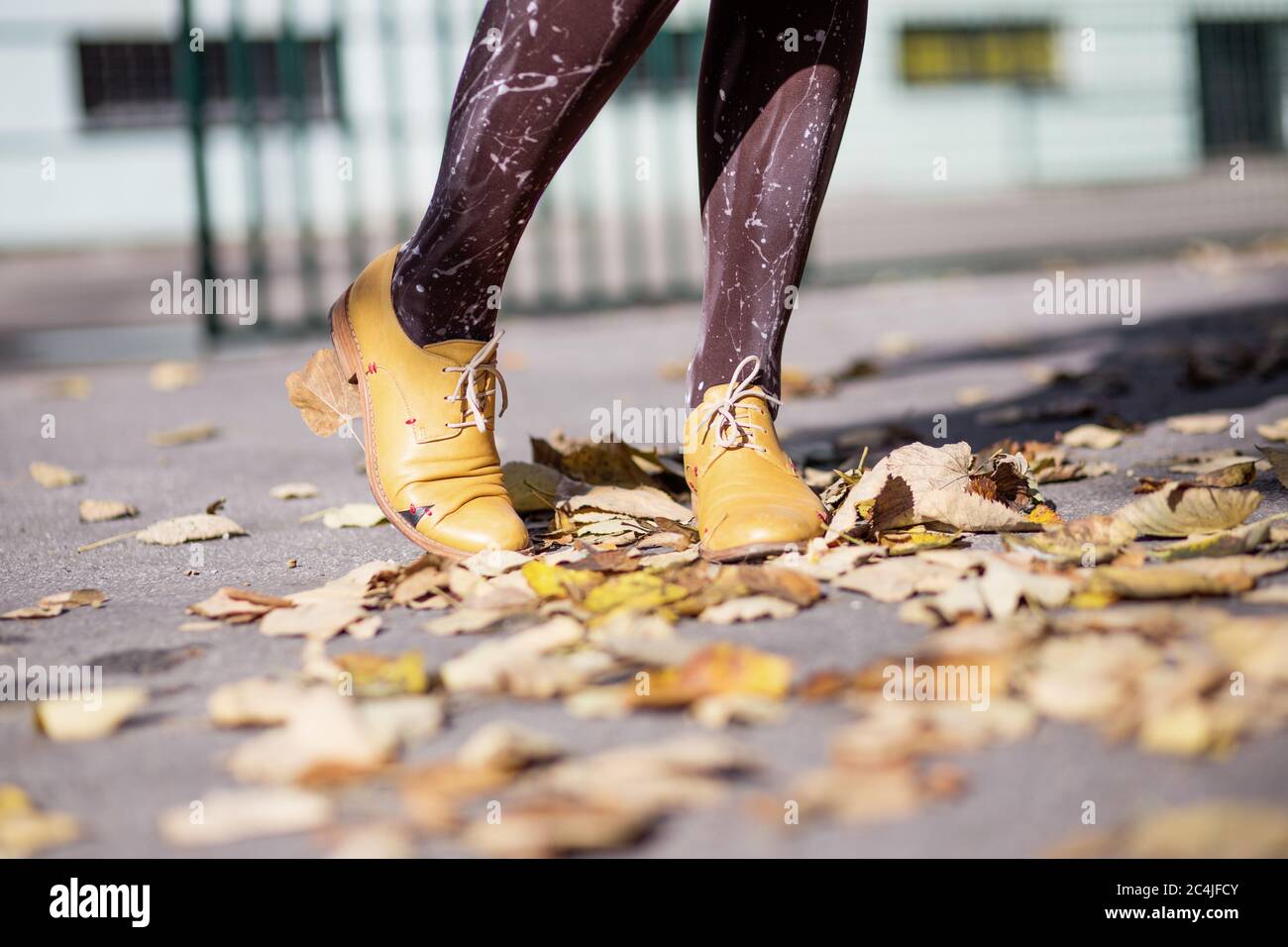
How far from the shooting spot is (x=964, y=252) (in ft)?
22.8

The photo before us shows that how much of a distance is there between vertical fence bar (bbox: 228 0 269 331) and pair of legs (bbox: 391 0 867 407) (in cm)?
364

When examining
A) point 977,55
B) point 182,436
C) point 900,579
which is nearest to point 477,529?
point 900,579

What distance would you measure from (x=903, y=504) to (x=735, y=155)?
20.0 inches

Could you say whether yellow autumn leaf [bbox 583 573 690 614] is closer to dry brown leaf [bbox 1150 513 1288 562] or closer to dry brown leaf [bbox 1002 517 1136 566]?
dry brown leaf [bbox 1002 517 1136 566]

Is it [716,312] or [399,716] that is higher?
[716,312]

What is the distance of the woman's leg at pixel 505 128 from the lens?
142 centimetres

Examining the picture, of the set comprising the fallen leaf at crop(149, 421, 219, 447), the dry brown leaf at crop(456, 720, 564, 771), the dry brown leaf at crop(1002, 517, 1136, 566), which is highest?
the fallen leaf at crop(149, 421, 219, 447)

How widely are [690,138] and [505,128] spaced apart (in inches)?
400

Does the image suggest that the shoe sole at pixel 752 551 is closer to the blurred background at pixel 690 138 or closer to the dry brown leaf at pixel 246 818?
the dry brown leaf at pixel 246 818

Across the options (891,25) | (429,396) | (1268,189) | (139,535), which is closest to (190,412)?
(139,535)

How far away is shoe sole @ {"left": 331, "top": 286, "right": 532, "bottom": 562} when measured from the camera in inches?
61.5

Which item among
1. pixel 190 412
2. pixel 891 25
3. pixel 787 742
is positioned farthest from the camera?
pixel 891 25

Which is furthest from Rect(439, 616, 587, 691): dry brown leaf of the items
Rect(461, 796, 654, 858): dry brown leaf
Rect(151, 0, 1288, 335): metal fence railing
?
Rect(151, 0, 1288, 335): metal fence railing
